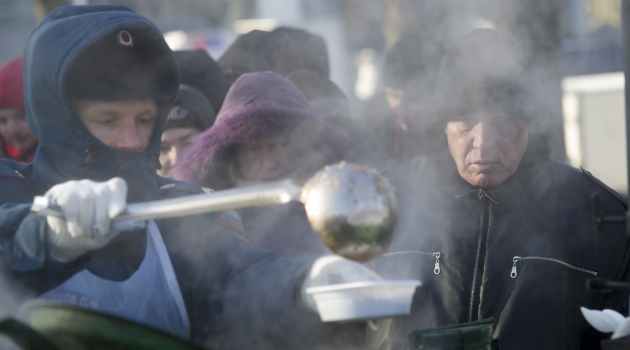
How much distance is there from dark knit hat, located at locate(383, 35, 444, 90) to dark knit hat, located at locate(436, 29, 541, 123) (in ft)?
5.49

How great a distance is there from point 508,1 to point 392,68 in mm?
994

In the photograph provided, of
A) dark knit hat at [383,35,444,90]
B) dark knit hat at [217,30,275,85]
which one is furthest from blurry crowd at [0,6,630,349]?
dark knit hat at [383,35,444,90]

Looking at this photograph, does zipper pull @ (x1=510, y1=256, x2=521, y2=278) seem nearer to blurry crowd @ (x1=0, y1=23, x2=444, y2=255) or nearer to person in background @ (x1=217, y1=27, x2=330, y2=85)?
blurry crowd @ (x1=0, y1=23, x2=444, y2=255)

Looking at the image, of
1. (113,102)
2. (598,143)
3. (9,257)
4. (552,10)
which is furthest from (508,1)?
(598,143)

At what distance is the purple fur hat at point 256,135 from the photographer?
3551 millimetres

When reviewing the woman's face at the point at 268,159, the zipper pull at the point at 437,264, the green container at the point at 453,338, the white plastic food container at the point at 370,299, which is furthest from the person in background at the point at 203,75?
the white plastic food container at the point at 370,299

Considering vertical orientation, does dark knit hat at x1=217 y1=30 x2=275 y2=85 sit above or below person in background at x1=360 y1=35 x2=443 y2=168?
above

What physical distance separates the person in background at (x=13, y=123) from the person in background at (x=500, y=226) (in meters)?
1.83

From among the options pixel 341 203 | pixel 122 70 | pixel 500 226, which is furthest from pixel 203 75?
pixel 341 203

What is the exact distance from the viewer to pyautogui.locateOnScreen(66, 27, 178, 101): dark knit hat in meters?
2.39

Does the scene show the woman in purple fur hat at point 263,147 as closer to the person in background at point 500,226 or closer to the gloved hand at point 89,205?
the person in background at point 500,226

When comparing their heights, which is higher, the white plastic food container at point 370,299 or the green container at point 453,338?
the white plastic food container at point 370,299

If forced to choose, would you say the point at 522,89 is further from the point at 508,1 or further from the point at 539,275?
the point at 508,1

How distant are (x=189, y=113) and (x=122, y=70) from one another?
1.88m
